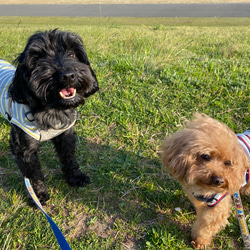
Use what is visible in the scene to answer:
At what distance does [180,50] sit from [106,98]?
2.69 metres

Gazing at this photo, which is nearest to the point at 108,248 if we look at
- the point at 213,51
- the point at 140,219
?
the point at 140,219

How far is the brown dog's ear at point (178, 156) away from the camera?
85.9 inches

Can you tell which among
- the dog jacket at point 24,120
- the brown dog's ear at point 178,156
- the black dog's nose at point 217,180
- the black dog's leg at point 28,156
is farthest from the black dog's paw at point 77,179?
the black dog's nose at point 217,180

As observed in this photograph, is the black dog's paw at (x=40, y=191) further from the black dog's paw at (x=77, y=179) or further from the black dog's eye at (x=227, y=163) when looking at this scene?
the black dog's eye at (x=227, y=163)

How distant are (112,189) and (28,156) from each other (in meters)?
Answer: 1.19

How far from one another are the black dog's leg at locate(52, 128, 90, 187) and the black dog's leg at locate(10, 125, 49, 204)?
0.35m

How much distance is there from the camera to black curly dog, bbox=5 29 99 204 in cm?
208

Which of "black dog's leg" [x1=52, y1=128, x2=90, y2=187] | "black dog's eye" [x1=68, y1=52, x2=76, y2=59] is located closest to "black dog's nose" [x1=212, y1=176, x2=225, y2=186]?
"black dog's leg" [x1=52, y1=128, x2=90, y2=187]

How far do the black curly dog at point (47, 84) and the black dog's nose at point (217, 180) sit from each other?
5.02ft

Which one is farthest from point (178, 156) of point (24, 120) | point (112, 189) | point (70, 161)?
point (24, 120)

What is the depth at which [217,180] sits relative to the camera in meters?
2.04

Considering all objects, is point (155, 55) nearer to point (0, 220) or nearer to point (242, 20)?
point (0, 220)

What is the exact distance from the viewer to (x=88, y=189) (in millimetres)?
3061

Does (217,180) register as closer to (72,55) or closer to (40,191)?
(72,55)
